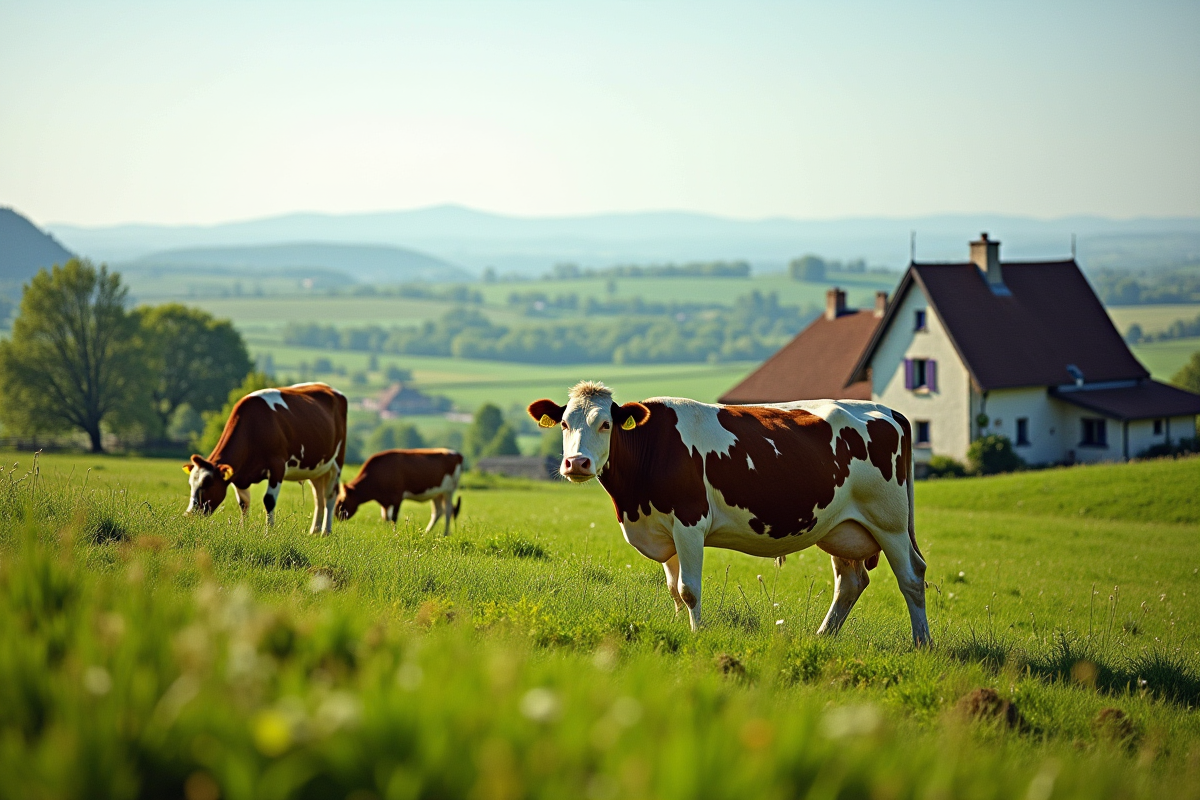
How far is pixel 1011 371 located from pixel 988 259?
687 cm

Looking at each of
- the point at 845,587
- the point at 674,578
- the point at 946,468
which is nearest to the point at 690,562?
the point at 674,578

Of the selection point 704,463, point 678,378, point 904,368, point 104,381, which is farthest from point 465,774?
point 678,378

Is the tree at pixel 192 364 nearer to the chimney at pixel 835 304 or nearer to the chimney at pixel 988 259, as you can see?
the chimney at pixel 835 304

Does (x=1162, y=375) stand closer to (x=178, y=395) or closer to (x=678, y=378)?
(x=678, y=378)

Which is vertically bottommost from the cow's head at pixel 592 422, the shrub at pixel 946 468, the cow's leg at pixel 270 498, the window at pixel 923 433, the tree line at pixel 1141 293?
the shrub at pixel 946 468

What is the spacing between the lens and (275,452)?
1480cm

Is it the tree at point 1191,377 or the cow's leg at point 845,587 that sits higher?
the cow's leg at point 845,587

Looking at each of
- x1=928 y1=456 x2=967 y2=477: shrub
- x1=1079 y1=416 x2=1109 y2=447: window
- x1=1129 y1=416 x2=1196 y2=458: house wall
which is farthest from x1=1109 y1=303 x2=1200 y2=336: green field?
x1=928 y1=456 x2=967 y2=477: shrub

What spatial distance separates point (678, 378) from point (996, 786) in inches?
7406

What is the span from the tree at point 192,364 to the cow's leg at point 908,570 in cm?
7608

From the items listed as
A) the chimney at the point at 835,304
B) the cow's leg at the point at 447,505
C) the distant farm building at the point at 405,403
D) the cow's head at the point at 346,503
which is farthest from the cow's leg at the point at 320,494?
the distant farm building at the point at 405,403

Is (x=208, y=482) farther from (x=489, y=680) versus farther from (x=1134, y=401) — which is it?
(x=1134, y=401)

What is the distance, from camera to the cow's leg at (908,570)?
11.0 metres

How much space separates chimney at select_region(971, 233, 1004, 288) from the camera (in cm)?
5417
